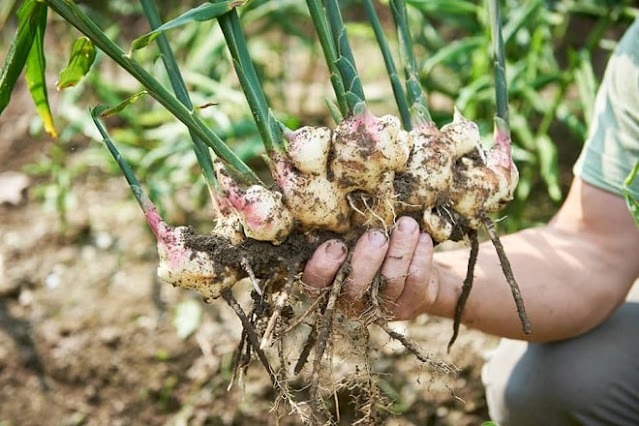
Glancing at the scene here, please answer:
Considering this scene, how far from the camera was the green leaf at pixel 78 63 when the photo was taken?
877 millimetres

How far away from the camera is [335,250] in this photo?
2.99 feet

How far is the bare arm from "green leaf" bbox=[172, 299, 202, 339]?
0.66 meters

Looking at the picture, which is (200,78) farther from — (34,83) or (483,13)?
(34,83)

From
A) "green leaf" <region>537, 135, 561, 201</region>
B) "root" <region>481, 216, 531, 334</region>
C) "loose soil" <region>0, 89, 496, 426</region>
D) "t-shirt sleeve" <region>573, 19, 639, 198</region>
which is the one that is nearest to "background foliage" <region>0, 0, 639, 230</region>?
"green leaf" <region>537, 135, 561, 201</region>

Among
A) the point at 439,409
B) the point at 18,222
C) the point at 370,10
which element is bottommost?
the point at 439,409

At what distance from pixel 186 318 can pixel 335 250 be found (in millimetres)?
792

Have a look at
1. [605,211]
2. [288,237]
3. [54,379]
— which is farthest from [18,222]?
[605,211]

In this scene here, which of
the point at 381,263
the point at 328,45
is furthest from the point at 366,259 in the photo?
the point at 328,45

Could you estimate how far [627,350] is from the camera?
119cm

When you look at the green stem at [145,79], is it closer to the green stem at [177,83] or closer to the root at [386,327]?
the green stem at [177,83]

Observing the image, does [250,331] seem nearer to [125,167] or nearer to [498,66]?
[125,167]

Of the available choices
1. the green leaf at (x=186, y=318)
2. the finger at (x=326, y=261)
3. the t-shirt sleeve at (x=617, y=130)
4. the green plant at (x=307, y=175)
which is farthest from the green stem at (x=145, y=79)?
the green leaf at (x=186, y=318)

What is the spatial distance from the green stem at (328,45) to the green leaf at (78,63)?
0.23m

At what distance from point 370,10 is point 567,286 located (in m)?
0.44
